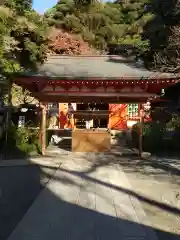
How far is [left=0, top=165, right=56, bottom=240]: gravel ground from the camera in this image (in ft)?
18.4

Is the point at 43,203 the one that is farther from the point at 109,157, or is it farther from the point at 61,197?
the point at 109,157

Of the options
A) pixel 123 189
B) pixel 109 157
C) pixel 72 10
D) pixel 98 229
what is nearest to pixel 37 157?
pixel 109 157

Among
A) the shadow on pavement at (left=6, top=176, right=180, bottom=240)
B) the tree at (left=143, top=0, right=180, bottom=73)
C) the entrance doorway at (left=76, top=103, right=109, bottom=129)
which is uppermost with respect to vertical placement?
the tree at (left=143, top=0, right=180, bottom=73)

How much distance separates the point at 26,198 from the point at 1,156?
6135 mm

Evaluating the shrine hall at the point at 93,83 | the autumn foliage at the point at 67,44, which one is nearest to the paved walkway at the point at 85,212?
the shrine hall at the point at 93,83

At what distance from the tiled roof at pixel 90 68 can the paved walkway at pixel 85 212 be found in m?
5.42

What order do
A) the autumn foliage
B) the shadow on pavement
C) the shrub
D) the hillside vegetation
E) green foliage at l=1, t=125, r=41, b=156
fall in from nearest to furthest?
the shadow on pavement → green foliage at l=1, t=125, r=41, b=156 → the shrub → the autumn foliage → the hillside vegetation

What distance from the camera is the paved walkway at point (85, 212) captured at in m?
4.86

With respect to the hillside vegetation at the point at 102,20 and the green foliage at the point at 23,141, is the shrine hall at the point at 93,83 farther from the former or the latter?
the hillside vegetation at the point at 102,20

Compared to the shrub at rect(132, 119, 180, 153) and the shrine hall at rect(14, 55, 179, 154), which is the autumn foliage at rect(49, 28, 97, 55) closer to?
the shrine hall at rect(14, 55, 179, 154)

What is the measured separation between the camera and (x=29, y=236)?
15.6 feet

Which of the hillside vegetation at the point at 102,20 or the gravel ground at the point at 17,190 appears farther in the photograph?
the hillside vegetation at the point at 102,20

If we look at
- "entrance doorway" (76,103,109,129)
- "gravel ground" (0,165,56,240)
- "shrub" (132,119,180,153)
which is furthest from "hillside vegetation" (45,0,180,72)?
"gravel ground" (0,165,56,240)

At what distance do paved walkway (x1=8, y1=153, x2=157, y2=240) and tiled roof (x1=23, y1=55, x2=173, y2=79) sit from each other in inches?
213
